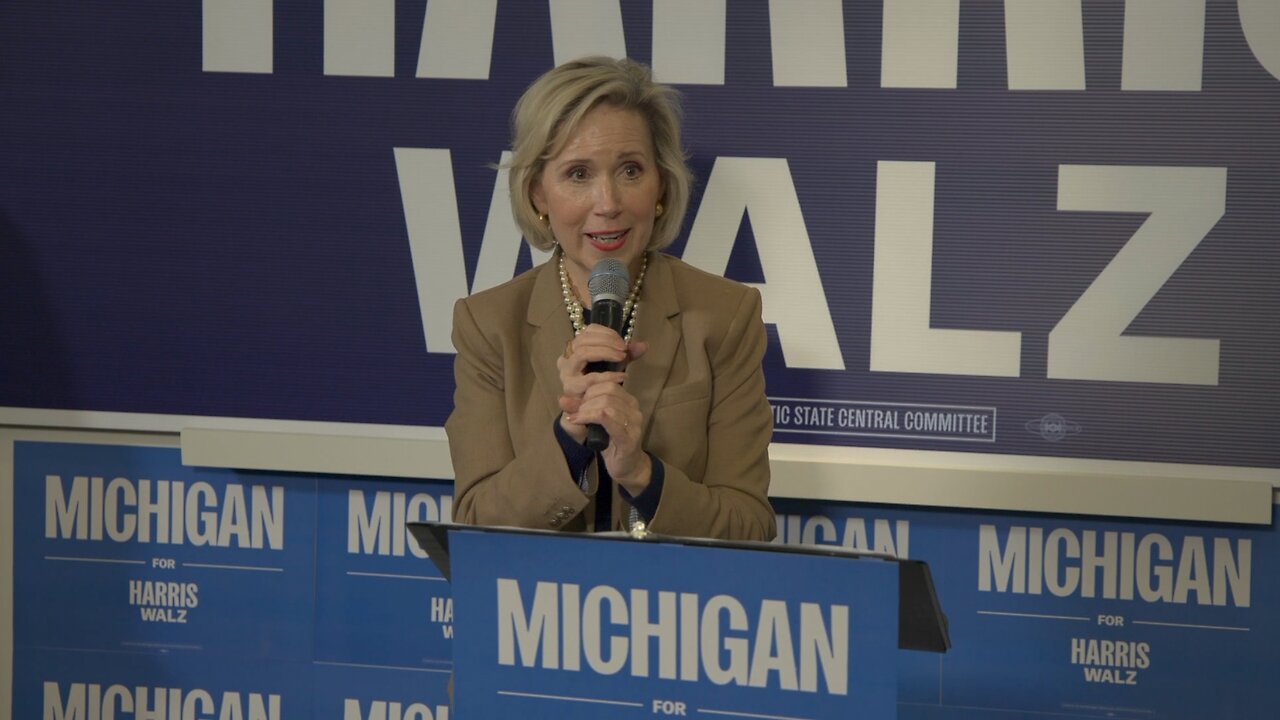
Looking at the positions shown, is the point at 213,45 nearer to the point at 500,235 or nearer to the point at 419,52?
the point at 419,52

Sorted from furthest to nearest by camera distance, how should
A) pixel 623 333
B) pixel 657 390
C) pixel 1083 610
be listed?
pixel 1083 610, pixel 657 390, pixel 623 333

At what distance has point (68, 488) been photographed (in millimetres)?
3482

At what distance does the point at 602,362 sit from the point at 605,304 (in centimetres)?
11

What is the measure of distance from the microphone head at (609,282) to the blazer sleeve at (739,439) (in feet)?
1.00

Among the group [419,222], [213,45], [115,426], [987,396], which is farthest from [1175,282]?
[115,426]

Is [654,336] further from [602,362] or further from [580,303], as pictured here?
[602,362]

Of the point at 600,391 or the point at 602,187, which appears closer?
the point at 600,391

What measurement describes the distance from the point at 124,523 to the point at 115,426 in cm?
26

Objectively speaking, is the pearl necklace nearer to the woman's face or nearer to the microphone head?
the woman's face

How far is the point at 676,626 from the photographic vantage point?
160 cm

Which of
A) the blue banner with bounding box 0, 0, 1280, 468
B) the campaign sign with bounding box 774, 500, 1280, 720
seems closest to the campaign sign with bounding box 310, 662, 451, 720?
the blue banner with bounding box 0, 0, 1280, 468

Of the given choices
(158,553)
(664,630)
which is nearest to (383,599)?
(158,553)

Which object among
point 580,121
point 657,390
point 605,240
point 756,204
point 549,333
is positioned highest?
point 756,204

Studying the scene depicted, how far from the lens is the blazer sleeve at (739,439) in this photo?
85.7 inches
